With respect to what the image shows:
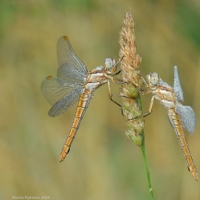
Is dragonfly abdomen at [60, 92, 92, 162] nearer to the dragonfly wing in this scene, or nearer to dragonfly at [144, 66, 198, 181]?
the dragonfly wing

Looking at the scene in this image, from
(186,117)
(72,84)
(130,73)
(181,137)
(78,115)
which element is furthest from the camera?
(72,84)

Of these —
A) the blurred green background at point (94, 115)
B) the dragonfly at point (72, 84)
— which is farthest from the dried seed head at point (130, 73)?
the blurred green background at point (94, 115)

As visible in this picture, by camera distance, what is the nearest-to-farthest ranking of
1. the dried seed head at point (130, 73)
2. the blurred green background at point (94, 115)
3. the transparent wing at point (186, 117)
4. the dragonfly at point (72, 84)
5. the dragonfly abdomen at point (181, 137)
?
the dried seed head at point (130, 73), the dragonfly abdomen at point (181, 137), the transparent wing at point (186, 117), the dragonfly at point (72, 84), the blurred green background at point (94, 115)

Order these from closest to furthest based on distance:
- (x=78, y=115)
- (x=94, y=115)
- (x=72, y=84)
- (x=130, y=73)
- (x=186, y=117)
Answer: (x=130, y=73)
(x=186, y=117)
(x=78, y=115)
(x=72, y=84)
(x=94, y=115)

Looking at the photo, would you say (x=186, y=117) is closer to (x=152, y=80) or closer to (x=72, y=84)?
(x=152, y=80)

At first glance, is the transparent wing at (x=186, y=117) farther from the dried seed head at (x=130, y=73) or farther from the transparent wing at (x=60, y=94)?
the transparent wing at (x=60, y=94)

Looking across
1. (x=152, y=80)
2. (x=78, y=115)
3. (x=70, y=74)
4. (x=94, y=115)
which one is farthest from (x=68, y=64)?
(x=94, y=115)

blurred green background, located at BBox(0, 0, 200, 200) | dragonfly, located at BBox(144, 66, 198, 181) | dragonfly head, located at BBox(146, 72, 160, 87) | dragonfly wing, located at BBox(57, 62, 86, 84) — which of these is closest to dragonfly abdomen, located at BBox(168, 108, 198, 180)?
dragonfly, located at BBox(144, 66, 198, 181)
